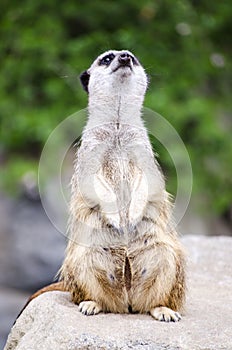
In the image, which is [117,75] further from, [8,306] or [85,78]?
[8,306]

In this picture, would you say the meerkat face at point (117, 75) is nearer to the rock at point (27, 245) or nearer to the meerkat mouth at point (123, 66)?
the meerkat mouth at point (123, 66)

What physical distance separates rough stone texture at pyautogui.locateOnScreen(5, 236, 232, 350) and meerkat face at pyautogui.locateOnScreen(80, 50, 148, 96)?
4.36ft

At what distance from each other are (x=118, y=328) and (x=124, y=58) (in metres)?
1.67

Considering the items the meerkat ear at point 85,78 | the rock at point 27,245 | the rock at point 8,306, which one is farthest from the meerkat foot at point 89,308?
the rock at point 27,245

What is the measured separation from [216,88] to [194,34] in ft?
2.79

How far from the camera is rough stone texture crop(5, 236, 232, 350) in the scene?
3867 mm

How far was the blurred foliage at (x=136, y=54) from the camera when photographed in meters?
9.88

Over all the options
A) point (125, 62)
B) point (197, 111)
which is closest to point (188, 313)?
point (125, 62)

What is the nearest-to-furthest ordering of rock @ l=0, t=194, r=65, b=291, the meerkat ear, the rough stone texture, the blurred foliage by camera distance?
the rough stone texture → the meerkat ear → rock @ l=0, t=194, r=65, b=291 → the blurred foliage

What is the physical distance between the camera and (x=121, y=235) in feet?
14.3

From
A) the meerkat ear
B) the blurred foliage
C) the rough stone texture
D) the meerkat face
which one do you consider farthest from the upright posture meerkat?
the blurred foliage

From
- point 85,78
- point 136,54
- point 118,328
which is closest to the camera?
point 118,328

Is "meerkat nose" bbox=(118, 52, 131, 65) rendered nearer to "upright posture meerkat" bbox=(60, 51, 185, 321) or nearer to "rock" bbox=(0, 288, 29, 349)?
"upright posture meerkat" bbox=(60, 51, 185, 321)

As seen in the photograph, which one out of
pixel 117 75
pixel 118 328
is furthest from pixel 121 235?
pixel 117 75
